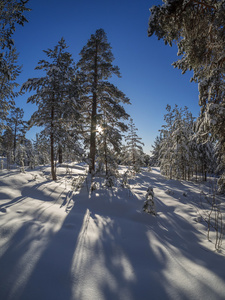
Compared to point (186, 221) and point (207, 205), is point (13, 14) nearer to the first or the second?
point (186, 221)

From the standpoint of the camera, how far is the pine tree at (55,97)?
10.3 m

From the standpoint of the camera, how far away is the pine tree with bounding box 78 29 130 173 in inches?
504

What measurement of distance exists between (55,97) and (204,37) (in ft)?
31.5

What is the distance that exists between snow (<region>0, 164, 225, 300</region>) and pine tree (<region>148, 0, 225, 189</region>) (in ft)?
12.9

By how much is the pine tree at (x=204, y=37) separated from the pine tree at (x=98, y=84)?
7.58m

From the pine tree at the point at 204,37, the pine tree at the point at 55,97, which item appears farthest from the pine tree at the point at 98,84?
the pine tree at the point at 204,37

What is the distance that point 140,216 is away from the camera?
5.08 m

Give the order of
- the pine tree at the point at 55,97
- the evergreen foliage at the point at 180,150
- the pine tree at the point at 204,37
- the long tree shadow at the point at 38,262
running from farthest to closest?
1. the evergreen foliage at the point at 180,150
2. the pine tree at the point at 55,97
3. the pine tree at the point at 204,37
4. the long tree shadow at the point at 38,262

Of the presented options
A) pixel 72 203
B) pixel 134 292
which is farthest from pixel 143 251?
pixel 72 203

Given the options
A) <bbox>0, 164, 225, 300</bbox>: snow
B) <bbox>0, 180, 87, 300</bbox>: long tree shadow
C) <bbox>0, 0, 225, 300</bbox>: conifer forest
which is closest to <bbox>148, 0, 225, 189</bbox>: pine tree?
<bbox>0, 0, 225, 300</bbox>: conifer forest

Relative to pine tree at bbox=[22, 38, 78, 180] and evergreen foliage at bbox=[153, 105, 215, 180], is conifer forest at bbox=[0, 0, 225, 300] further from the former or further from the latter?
evergreen foliage at bbox=[153, 105, 215, 180]

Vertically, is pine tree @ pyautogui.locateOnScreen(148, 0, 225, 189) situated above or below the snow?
above

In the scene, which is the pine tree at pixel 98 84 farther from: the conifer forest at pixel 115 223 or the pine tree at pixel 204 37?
the pine tree at pixel 204 37

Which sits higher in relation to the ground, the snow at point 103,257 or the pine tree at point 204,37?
the pine tree at point 204,37
